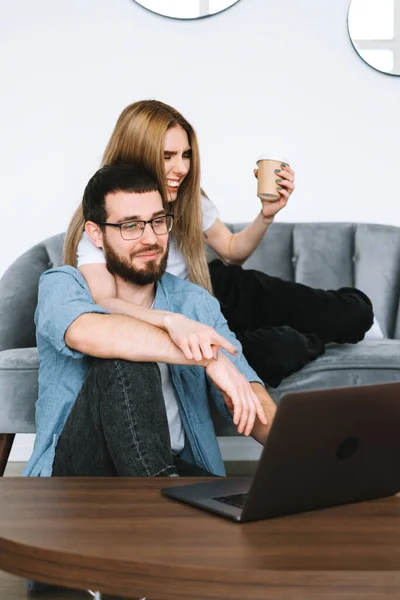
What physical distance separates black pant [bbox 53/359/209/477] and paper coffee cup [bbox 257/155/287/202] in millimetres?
956

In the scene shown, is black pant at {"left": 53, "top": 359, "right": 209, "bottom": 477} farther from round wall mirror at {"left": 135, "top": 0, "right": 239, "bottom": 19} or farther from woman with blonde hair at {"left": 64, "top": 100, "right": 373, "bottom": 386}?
round wall mirror at {"left": 135, "top": 0, "right": 239, "bottom": 19}

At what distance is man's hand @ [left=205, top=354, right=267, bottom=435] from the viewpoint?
1554mm

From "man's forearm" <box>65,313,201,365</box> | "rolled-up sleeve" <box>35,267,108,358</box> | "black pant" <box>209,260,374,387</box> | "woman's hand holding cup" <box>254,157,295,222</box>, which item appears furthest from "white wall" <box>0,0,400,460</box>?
"man's forearm" <box>65,313,201,365</box>

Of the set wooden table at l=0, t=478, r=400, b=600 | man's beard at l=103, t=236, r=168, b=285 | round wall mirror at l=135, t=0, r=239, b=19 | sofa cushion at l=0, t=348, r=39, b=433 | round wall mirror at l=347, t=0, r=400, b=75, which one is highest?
round wall mirror at l=135, t=0, r=239, b=19

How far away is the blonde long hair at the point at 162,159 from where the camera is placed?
228 cm

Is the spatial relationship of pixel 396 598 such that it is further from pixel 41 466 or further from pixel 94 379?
pixel 41 466

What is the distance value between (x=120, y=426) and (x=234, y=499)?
0.38 m

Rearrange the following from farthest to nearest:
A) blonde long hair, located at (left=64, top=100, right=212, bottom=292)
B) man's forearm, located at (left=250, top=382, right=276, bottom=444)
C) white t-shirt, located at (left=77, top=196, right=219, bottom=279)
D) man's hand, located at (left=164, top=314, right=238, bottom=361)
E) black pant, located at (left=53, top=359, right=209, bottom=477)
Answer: blonde long hair, located at (left=64, top=100, right=212, bottom=292)
white t-shirt, located at (left=77, top=196, right=219, bottom=279)
man's forearm, located at (left=250, top=382, right=276, bottom=444)
man's hand, located at (left=164, top=314, right=238, bottom=361)
black pant, located at (left=53, top=359, right=209, bottom=477)

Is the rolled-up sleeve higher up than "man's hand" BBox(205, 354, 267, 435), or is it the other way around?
the rolled-up sleeve

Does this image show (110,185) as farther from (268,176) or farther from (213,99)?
(213,99)

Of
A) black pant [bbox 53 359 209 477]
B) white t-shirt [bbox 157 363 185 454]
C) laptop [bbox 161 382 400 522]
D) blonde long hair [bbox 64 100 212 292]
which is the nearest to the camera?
laptop [bbox 161 382 400 522]

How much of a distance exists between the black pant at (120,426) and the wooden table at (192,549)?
0.27 m

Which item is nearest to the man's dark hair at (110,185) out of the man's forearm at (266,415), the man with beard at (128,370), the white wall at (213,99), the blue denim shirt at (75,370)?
the man with beard at (128,370)

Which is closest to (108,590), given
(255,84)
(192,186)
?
(192,186)
